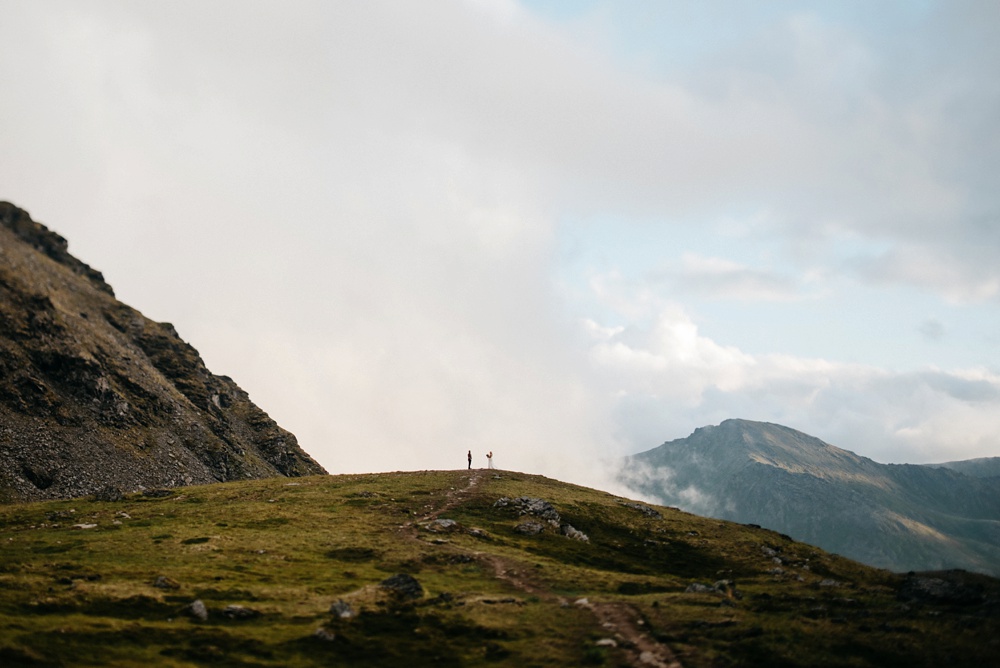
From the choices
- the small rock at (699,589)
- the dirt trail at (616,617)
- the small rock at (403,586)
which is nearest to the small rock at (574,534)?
the dirt trail at (616,617)

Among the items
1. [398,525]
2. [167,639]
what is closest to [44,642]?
[167,639]

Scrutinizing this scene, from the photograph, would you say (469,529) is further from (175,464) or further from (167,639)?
(175,464)

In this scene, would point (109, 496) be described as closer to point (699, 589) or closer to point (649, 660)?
point (699, 589)

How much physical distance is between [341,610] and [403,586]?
6.24 m

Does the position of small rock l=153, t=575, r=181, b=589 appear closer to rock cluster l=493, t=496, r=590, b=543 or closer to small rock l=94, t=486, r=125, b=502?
rock cluster l=493, t=496, r=590, b=543

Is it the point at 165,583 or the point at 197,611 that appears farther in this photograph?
the point at 165,583

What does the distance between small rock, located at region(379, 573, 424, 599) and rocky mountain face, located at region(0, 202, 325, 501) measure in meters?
53.0

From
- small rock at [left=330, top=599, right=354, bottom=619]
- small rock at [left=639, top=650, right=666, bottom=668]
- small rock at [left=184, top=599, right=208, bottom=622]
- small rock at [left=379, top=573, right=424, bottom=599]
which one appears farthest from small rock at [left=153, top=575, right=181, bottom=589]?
small rock at [left=639, top=650, right=666, bottom=668]

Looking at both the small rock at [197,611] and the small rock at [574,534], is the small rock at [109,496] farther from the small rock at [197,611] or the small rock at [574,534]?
the small rock at [574,534]

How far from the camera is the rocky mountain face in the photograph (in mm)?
101062

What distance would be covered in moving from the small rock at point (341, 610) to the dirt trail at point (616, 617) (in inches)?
577

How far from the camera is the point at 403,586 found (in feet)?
146

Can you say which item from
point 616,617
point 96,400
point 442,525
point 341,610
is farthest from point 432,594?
point 96,400

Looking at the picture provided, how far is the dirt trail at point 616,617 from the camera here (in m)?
34.3
